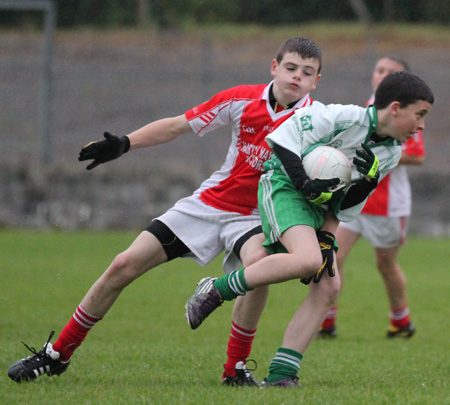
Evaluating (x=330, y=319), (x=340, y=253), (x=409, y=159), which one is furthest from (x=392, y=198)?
(x=330, y=319)

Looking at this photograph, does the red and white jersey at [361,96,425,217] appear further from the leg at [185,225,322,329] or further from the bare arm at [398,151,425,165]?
the leg at [185,225,322,329]

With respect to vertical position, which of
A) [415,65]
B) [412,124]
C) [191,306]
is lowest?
[415,65]

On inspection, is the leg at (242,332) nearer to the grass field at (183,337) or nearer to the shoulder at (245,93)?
the grass field at (183,337)

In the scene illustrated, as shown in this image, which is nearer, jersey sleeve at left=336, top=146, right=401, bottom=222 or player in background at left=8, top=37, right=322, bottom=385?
jersey sleeve at left=336, top=146, right=401, bottom=222

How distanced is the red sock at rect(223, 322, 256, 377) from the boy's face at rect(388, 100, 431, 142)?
1.48 meters

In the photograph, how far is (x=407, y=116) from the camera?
4445 mm

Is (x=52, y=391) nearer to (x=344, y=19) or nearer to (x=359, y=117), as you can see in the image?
(x=359, y=117)

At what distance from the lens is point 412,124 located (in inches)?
176

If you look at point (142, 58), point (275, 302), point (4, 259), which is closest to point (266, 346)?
point (275, 302)

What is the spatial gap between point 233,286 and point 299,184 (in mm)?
639

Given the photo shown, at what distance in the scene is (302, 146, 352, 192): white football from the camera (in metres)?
4.36

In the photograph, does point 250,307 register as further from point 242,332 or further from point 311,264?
point 311,264

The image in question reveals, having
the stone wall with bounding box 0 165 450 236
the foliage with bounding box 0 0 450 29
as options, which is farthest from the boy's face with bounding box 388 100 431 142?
the foliage with bounding box 0 0 450 29

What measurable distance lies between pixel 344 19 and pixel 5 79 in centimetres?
924
